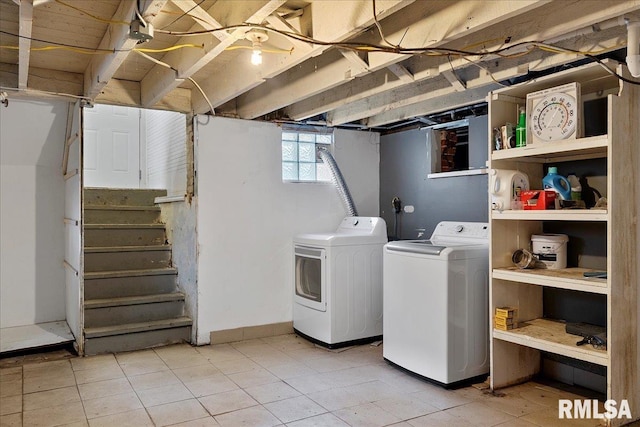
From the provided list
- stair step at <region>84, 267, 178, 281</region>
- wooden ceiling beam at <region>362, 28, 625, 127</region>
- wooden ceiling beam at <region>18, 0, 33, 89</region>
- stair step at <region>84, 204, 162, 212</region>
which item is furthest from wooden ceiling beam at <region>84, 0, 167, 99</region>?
wooden ceiling beam at <region>362, 28, 625, 127</region>

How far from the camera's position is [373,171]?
4734mm

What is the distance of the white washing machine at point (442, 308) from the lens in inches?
113

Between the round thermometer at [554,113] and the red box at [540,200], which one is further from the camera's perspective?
the red box at [540,200]

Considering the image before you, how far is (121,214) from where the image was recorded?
4750 millimetres

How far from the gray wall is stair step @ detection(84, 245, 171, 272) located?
87.6 inches

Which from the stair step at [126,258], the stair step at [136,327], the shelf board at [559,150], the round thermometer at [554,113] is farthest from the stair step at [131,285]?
the round thermometer at [554,113]

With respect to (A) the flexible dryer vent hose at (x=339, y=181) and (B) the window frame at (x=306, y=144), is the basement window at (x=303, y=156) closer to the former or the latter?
(B) the window frame at (x=306, y=144)

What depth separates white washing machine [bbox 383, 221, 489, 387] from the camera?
9.46 ft

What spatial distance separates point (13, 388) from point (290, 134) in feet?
9.46

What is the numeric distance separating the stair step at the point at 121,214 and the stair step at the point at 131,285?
2.72 feet

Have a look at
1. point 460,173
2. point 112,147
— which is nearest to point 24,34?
point 460,173

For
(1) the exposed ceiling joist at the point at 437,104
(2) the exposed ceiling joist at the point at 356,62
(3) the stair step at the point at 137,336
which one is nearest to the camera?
(2) the exposed ceiling joist at the point at 356,62

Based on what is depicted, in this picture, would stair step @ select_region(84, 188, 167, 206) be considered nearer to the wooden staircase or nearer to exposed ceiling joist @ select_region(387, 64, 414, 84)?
the wooden staircase

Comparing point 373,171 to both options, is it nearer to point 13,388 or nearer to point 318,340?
point 318,340
